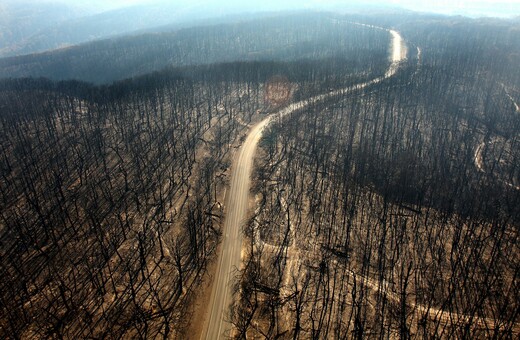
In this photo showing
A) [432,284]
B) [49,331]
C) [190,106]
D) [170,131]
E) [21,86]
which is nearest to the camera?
[49,331]

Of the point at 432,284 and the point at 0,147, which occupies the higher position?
the point at 0,147

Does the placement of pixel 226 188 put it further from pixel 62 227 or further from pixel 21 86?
pixel 21 86

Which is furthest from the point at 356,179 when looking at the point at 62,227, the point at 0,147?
A: the point at 0,147

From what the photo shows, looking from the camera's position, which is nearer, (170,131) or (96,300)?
(96,300)

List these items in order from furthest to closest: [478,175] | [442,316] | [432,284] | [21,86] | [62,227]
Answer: [21,86]
[478,175]
[62,227]
[432,284]
[442,316]

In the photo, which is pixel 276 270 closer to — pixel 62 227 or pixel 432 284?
pixel 432 284

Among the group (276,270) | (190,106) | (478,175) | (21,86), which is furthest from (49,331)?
(21,86)
